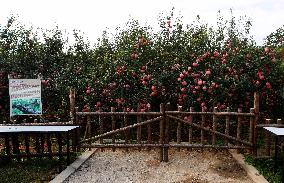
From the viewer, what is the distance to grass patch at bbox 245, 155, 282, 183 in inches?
292

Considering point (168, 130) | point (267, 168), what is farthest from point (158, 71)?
point (267, 168)

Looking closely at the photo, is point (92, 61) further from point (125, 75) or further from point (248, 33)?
point (248, 33)

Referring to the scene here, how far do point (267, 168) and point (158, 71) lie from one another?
4.55 meters

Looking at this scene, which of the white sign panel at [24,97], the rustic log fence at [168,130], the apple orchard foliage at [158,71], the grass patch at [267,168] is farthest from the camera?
the apple orchard foliage at [158,71]

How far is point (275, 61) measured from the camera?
37.5ft

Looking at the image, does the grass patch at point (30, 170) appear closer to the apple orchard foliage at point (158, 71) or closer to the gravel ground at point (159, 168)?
the gravel ground at point (159, 168)

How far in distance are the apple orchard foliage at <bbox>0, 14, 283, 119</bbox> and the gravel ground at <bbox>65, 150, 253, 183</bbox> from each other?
6.25 ft

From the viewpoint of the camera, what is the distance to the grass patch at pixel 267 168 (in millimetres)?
7416

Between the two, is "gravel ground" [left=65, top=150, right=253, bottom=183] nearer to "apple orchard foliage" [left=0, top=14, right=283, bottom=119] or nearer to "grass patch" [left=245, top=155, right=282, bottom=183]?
"grass patch" [left=245, top=155, right=282, bottom=183]

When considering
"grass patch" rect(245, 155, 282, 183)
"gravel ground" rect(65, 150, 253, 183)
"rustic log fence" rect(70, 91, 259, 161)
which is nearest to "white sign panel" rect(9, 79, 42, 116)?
"rustic log fence" rect(70, 91, 259, 161)

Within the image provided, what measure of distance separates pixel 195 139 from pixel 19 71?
6193mm

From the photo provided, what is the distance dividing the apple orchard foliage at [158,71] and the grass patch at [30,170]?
3.12 metres

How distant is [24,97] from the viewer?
9.10m

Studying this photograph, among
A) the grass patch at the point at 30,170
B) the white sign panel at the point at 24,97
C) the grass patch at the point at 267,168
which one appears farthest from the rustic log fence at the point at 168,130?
the grass patch at the point at 30,170
